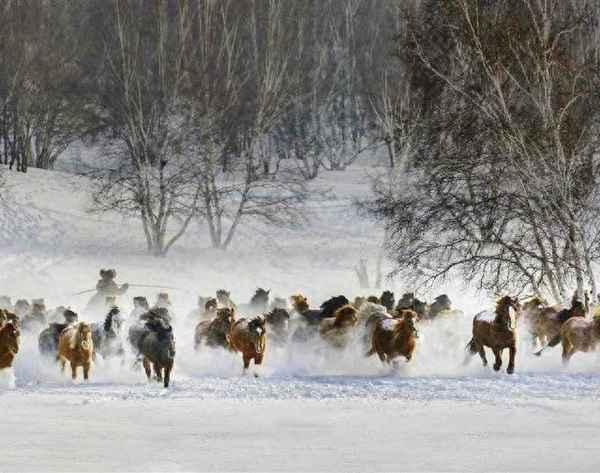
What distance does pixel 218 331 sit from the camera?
63.2ft

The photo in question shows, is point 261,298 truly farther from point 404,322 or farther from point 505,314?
point 505,314

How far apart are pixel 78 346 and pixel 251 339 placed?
8.19 ft

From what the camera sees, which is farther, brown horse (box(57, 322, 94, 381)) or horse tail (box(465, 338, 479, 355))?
horse tail (box(465, 338, 479, 355))

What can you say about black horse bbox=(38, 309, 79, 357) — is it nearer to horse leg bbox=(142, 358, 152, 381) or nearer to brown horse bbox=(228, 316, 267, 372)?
horse leg bbox=(142, 358, 152, 381)

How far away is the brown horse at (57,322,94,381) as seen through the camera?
17.4 m

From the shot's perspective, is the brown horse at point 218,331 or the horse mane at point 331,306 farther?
the horse mane at point 331,306

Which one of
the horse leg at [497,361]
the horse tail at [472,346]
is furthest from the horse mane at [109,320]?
the horse leg at [497,361]

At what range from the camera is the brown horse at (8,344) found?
17219mm

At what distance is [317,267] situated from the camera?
38.2 m

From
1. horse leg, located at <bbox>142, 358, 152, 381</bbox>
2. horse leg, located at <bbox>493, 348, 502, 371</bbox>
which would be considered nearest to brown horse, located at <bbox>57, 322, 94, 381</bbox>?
horse leg, located at <bbox>142, 358, 152, 381</bbox>

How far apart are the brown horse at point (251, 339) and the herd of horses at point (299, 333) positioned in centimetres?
1

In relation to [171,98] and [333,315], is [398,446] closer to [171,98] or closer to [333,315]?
[333,315]

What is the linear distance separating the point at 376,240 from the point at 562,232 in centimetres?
2002

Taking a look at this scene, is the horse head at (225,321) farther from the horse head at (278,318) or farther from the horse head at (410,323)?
the horse head at (410,323)
